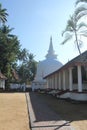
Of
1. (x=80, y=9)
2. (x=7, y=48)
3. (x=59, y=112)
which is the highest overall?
(x=7, y=48)

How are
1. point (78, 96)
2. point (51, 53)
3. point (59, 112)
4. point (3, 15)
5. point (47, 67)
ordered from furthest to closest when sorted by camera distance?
point (51, 53) < point (47, 67) < point (3, 15) < point (78, 96) < point (59, 112)

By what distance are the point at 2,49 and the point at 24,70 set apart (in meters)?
27.2

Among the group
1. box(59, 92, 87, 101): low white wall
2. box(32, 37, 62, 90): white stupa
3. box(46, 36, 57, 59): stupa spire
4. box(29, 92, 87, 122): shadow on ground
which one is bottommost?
box(29, 92, 87, 122): shadow on ground

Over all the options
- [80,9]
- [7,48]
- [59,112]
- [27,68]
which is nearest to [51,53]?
[27,68]

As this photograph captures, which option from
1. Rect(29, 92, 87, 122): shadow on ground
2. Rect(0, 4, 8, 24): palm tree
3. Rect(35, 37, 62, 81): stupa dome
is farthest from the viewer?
Rect(35, 37, 62, 81): stupa dome

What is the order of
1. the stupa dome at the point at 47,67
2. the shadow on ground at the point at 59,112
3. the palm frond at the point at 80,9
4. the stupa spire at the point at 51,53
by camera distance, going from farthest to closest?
1. the stupa spire at the point at 51,53
2. the stupa dome at the point at 47,67
3. the palm frond at the point at 80,9
4. the shadow on ground at the point at 59,112

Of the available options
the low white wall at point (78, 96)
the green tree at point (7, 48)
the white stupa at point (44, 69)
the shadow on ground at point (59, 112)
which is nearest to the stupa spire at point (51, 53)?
the white stupa at point (44, 69)

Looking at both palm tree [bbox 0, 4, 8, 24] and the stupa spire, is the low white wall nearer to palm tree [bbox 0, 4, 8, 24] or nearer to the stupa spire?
palm tree [bbox 0, 4, 8, 24]

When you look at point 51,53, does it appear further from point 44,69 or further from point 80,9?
point 80,9

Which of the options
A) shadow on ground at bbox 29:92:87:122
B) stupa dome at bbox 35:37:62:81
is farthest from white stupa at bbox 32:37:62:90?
shadow on ground at bbox 29:92:87:122

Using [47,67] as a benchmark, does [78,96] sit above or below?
below

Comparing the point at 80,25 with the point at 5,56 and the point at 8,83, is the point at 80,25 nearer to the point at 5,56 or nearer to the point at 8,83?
the point at 5,56

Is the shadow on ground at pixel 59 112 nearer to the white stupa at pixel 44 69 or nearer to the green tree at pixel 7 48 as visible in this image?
the green tree at pixel 7 48

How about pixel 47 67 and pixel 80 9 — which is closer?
pixel 80 9
